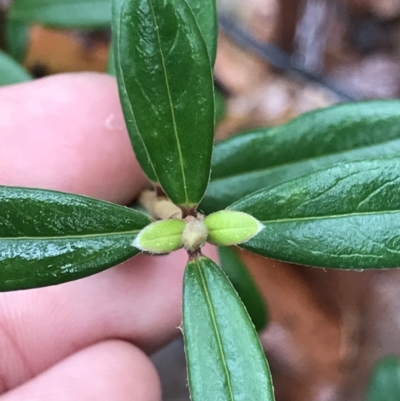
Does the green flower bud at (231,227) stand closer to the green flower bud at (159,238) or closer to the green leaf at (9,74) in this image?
the green flower bud at (159,238)

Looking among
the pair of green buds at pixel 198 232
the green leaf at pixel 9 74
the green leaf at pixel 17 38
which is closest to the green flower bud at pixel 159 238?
the pair of green buds at pixel 198 232

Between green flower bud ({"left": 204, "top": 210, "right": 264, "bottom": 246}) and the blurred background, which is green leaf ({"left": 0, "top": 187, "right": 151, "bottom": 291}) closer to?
green flower bud ({"left": 204, "top": 210, "right": 264, "bottom": 246})

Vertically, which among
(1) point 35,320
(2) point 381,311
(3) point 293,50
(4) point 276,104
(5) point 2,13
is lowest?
(1) point 35,320

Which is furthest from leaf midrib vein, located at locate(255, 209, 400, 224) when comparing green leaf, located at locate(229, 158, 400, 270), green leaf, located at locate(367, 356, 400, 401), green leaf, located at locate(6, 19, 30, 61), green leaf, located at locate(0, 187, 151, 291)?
green leaf, located at locate(6, 19, 30, 61)

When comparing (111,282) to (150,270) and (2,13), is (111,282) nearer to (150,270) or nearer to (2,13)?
(150,270)

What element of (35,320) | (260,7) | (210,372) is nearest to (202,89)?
(210,372)
